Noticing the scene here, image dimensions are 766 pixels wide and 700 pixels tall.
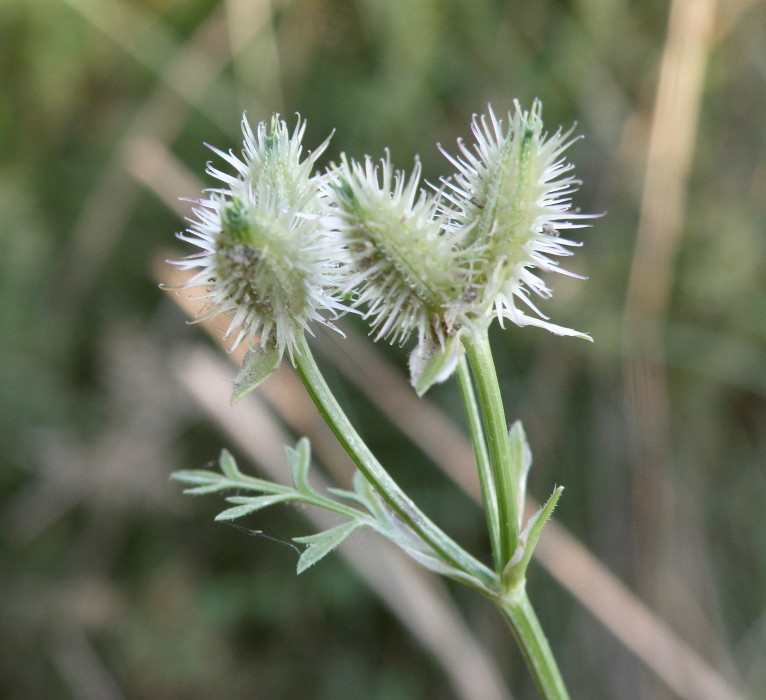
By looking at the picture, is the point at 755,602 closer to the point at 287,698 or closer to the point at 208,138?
the point at 287,698

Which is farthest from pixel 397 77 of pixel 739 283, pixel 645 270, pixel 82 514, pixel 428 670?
pixel 428 670

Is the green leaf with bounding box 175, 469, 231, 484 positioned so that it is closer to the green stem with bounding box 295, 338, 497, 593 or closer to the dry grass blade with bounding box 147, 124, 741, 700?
the green stem with bounding box 295, 338, 497, 593

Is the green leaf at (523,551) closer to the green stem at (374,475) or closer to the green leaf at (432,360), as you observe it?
the green stem at (374,475)

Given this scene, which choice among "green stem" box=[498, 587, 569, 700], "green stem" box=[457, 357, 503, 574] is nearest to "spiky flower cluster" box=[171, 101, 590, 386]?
"green stem" box=[457, 357, 503, 574]

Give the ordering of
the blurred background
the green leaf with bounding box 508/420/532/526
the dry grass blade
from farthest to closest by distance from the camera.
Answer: the blurred background < the dry grass blade < the green leaf with bounding box 508/420/532/526

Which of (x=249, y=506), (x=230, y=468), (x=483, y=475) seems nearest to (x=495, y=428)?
(x=483, y=475)

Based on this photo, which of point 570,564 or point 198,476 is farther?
point 570,564

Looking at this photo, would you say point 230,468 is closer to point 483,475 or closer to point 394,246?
point 483,475
